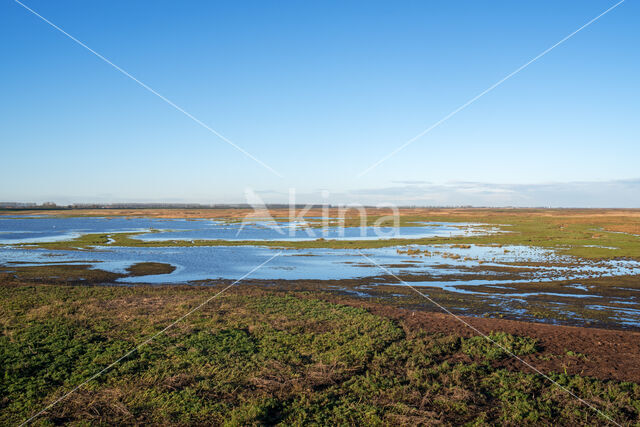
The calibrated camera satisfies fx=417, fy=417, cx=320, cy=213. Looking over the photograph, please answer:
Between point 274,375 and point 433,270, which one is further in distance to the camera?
point 433,270

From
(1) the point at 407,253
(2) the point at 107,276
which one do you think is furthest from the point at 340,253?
(2) the point at 107,276

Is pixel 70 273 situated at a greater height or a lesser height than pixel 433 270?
greater

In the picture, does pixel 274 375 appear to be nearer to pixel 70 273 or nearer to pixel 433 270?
pixel 433 270

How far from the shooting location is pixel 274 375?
32.8 ft

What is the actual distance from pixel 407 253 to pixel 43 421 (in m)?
33.2

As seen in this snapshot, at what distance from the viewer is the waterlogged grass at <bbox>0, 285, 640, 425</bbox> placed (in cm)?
834

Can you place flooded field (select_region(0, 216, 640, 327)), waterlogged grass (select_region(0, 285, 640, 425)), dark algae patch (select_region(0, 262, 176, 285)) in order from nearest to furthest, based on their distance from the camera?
1. waterlogged grass (select_region(0, 285, 640, 425))
2. flooded field (select_region(0, 216, 640, 327))
3. dark algae patch (select_region(0, 262, 176, 285))

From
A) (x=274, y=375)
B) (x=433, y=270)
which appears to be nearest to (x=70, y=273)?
(x=274, y=375)

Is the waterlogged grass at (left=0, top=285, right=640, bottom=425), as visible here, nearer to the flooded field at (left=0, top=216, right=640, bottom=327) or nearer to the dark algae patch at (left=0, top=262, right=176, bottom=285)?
the flooded field at (left=0, top=216, right=640, bottom=327)

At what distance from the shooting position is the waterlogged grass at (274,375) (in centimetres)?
834

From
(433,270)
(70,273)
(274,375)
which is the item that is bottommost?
(433,270)

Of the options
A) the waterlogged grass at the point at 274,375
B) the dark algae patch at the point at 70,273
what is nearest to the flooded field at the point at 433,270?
the dark algae patch at the point at 70,273

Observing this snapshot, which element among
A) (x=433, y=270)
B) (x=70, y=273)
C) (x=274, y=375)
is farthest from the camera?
(x=433, y=270)

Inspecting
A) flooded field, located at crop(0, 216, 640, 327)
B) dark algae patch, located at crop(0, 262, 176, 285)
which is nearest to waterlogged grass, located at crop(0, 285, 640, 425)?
flooded field, located at crop(0, 216, 640, 327)
